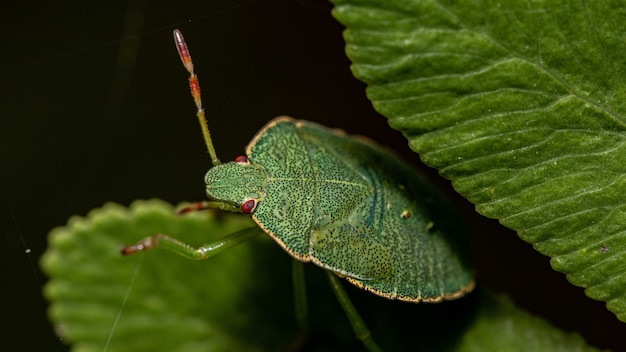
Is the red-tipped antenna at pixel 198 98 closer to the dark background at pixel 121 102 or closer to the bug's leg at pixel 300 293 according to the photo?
the bug's leg at pixel 300 293

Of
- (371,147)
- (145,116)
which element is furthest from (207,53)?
(371,147)

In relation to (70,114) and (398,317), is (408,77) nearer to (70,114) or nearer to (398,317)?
(398,317)

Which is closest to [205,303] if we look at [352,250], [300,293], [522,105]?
[300,293]

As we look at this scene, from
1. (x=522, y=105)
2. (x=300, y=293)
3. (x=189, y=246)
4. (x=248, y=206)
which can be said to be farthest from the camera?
(x=300, y=293)

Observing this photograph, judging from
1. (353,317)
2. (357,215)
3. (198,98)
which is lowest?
(353,317)

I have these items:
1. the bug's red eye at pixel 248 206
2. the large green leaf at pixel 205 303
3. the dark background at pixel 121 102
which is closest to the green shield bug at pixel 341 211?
the bug's red eye at pixel 248 206

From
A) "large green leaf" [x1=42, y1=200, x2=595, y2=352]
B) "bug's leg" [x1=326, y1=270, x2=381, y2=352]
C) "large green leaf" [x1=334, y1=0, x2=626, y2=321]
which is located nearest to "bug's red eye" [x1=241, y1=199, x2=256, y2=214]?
"large green leaf" [x1=42, y1=200, x2=595, y2=352]

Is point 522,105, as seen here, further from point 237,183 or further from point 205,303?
point 205,303
